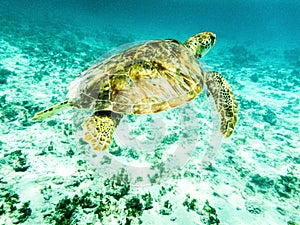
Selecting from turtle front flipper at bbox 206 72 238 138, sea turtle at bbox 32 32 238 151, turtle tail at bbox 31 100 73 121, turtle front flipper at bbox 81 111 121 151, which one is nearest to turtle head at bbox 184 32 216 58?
turtle front flipper at bbox 206 72 238 138

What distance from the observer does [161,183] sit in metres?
3.58

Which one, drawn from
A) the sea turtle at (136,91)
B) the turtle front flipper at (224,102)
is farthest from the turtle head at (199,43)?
the sea turtle at (136,91)

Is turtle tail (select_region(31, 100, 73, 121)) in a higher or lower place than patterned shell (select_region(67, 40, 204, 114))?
lower

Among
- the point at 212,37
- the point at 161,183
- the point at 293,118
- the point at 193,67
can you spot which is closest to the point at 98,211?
the point at 161,183

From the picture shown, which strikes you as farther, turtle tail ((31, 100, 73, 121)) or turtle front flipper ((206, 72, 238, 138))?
turtle front flipper ((206, 72, 238, 138))

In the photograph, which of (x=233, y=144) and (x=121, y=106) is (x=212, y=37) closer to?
(x=233, y=144)

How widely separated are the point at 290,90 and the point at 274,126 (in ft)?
Answer: 16.7

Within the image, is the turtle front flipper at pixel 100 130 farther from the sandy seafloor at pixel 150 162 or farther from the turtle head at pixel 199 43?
the turtle head at pixel 199 43

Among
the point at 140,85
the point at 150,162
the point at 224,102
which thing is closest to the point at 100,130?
the point at 140,85

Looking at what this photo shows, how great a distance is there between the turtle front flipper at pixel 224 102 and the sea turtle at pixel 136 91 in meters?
0.02

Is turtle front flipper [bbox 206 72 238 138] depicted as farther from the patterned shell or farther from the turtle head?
the turtle head

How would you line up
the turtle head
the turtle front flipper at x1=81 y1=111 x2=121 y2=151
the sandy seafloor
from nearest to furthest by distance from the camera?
the turtle front flipper at x1=81 y1=111 x2=121 y2=151 < the sandy seafloor < the turtle head

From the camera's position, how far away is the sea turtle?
2590 millimetres

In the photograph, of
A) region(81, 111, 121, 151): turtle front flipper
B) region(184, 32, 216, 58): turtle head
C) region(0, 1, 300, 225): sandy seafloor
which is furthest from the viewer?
region(184, 32, 216, 58): turtle head
